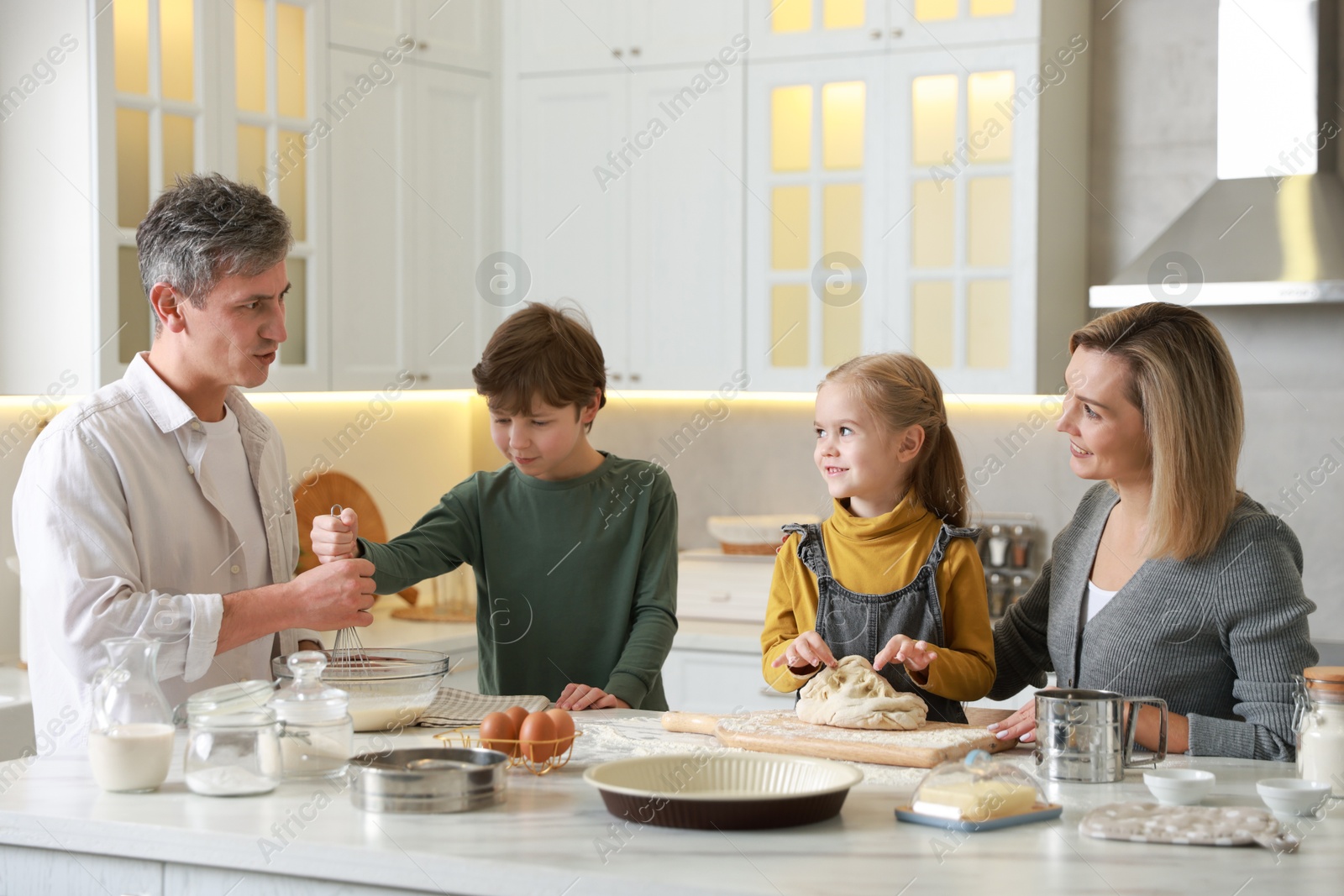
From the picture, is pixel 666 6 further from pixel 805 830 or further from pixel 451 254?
pixel 805 830

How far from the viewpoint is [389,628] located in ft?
11.5

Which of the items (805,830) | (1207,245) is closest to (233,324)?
(805,830)

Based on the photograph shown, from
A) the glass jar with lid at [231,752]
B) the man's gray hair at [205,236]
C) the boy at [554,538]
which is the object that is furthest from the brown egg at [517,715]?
the man's gray hair at [205,236]

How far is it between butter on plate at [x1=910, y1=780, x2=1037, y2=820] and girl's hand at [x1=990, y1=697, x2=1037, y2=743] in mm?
278

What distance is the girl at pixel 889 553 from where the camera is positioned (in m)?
1.81

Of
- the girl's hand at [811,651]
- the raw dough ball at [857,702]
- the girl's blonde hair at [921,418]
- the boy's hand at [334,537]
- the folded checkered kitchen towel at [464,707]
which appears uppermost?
the girl's blonde hair at [921,418]

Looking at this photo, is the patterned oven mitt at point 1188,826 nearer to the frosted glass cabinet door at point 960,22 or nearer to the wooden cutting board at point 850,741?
the wooden cutting board at point 850,741

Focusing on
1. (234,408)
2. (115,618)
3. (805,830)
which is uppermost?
(234,408)

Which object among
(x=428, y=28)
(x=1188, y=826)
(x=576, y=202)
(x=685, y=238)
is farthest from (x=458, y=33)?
(x=1188, y=826)

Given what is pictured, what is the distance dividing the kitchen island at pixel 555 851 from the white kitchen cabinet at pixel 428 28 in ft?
8.14

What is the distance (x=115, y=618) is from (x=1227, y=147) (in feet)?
9.03

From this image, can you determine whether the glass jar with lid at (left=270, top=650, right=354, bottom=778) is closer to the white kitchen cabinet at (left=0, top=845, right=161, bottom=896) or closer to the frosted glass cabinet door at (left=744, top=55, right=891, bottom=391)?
the white kitchen cabinet at (left=0, top=845, right=161, bottom=896)

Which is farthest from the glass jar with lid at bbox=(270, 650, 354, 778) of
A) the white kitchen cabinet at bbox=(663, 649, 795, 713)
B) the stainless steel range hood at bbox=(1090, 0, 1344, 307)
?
the stainless steel range hood at bbox=(1090, 0, 1344, 307)

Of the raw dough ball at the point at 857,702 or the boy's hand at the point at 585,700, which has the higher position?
the raw dough ball at the point at 857,702
